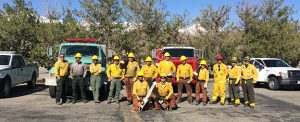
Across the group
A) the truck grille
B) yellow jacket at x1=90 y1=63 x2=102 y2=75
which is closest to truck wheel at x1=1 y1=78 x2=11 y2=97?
yellow jacket at x1=90 y1=63 x2=102 y2=75

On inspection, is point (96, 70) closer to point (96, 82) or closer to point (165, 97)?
point (96, 82)

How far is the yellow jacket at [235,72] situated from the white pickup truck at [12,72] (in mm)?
8295

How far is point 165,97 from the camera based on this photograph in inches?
424

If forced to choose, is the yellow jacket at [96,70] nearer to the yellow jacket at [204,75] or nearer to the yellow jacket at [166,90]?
the yellow jacket at [166,90]

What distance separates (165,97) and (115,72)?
216 centimetres

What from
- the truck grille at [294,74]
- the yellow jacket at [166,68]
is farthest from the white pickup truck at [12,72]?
the truck grille at [294,74]

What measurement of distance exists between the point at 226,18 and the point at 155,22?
5.73 m

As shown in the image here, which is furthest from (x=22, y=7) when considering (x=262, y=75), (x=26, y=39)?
(x=262, y=75)

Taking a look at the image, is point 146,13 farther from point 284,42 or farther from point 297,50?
point 297,50

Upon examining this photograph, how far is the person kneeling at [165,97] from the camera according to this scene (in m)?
10.7

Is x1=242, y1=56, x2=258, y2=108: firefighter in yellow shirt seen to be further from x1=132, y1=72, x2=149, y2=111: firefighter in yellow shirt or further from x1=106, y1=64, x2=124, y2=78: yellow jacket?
x1=106, y1=64, x2=124, y2=78: yellow jacket

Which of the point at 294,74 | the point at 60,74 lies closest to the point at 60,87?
the point at 60,74

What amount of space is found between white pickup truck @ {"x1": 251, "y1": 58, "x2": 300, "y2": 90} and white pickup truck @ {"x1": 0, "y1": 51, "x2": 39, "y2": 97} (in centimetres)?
1155

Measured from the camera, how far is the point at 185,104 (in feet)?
39.7
